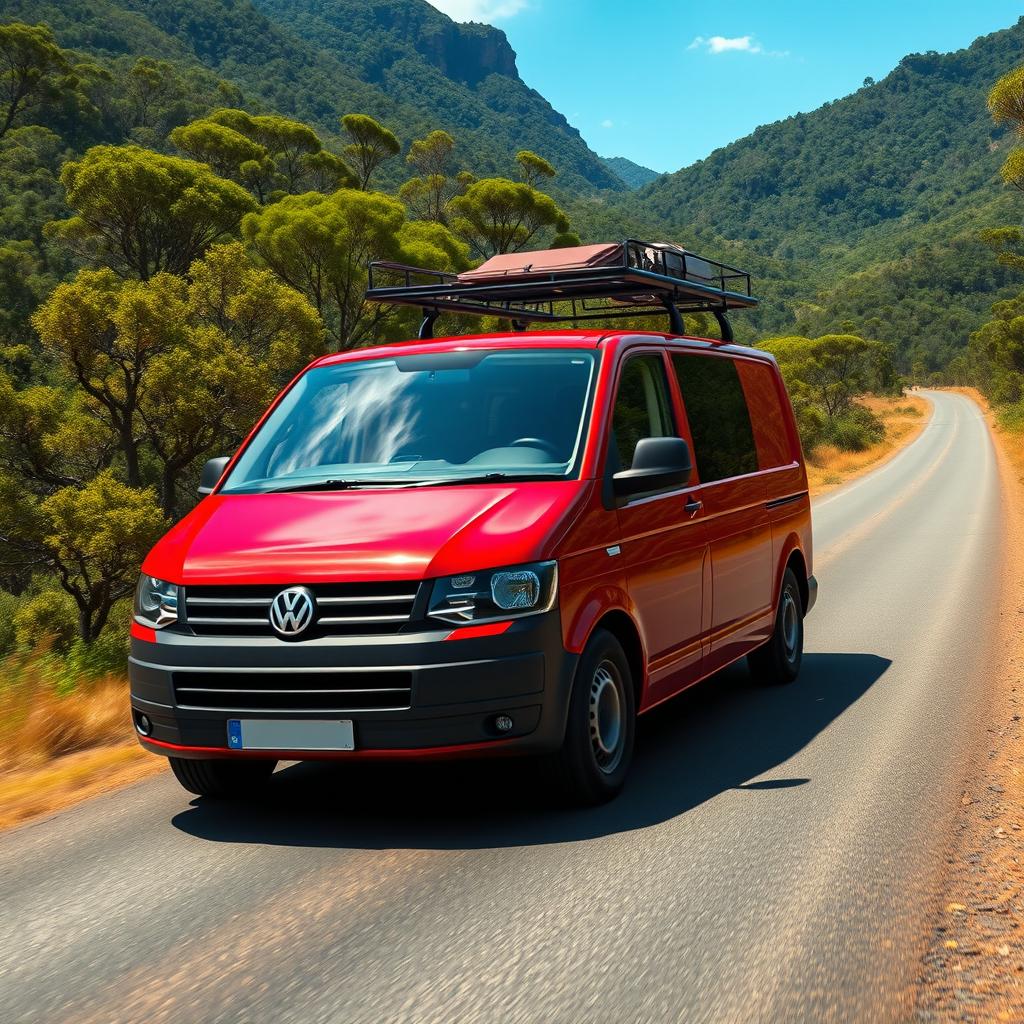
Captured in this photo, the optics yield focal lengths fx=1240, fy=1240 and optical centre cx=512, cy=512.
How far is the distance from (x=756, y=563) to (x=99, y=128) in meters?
63.9

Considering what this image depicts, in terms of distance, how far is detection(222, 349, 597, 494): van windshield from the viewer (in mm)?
5395

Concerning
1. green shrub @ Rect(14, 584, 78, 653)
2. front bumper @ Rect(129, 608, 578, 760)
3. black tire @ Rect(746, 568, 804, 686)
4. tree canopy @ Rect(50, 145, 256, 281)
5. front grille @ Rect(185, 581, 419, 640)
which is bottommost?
green shrub @ Rect(14, 584, 78, 653)

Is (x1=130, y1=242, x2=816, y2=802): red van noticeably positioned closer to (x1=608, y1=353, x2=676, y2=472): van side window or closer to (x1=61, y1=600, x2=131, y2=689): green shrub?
(x1=608, y1=353, x2=676, y2=472): van side window

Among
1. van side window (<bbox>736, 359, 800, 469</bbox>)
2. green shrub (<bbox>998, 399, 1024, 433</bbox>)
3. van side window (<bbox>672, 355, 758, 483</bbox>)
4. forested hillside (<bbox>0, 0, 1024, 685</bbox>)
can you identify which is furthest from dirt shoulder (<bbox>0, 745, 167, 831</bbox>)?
green shrub (<bbox>998, 399, 1024, 433</bbox>)

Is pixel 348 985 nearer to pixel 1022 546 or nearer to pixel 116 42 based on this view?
pixel 1022 546

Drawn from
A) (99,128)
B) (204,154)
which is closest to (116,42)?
(99,128)

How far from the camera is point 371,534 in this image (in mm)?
4680

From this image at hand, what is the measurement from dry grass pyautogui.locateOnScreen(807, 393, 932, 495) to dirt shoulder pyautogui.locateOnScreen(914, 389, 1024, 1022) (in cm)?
2595

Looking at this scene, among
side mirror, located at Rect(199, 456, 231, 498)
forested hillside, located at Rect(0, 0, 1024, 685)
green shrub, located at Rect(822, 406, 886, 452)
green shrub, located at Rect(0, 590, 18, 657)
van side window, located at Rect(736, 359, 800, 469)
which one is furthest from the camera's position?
green shrub, located at Rect(822, 406, 886, 452)

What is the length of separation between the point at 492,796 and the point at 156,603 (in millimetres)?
1644

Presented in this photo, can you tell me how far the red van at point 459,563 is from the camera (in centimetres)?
450

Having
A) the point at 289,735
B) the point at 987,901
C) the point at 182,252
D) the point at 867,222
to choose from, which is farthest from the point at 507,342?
the point at 867,222

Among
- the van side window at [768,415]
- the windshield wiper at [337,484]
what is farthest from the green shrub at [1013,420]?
the windshield wiper at [337,484]

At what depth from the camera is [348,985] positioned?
3344 millimetres
